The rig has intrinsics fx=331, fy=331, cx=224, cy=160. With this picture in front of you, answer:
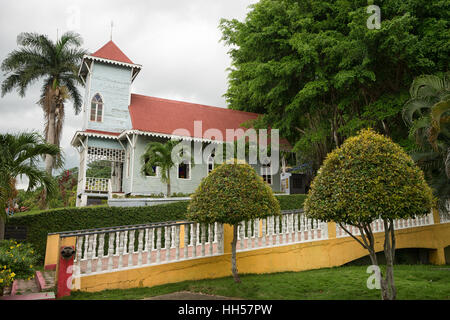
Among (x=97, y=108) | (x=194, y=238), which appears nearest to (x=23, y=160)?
(x=194, y=238)

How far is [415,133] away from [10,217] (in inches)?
525

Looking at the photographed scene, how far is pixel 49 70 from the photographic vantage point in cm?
2333

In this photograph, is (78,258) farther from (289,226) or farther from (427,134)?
(427,134)

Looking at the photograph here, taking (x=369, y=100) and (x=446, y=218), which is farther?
(x=369, y=100)

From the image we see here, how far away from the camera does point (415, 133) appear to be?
32.7 feet

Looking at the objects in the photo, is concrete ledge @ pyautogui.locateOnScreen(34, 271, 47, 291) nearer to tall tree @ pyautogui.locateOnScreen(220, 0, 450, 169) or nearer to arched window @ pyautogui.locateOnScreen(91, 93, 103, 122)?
tall tree @ pyautogui.locateOnScreen(220, 0, 450, 169)

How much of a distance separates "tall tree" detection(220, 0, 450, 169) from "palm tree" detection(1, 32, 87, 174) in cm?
1208

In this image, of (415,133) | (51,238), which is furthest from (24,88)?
(415,133)

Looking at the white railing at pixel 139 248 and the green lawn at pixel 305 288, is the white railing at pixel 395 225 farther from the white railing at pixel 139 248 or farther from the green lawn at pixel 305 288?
the white railing at pixel 139 248

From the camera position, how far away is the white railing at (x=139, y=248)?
7461mm

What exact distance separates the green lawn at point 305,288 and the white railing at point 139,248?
63cm

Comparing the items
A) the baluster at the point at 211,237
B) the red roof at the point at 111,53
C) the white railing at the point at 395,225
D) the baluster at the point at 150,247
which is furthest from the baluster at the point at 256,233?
the red roof at the point at 111,53

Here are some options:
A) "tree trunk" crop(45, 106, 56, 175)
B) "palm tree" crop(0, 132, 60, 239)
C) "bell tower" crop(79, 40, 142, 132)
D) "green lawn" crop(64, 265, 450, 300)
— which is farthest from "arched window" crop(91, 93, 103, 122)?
"green lawn" crop(64, 265, 450, 300)
